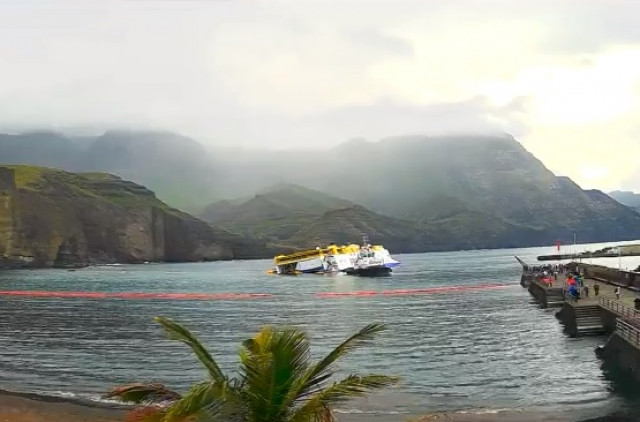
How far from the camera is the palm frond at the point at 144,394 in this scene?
12.9 metres

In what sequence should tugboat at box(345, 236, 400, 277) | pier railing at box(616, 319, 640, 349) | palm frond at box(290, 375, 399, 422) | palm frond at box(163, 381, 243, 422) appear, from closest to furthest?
palm frond at box(163, 381, 243, 422)
palm frond at box(290, 375, 399, 422)
pier railing at box(616, 319, 640, 349)
tugboat at box(345, 236, 400, 277)

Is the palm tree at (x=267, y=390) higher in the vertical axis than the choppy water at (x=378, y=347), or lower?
higher

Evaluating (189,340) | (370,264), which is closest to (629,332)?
(189,340)

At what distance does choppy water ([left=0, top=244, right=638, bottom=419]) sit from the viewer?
37906 mm

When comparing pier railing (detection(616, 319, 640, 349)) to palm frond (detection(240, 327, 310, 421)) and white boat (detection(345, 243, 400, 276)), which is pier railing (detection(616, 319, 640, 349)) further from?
white boat (detection(345, 243, 400, 276))

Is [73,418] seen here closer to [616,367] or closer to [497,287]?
[616,367]

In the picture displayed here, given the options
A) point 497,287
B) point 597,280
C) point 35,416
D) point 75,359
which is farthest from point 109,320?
point 497,287

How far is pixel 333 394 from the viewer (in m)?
12.7

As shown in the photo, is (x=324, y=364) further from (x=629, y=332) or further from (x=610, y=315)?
(x=610, y=315)

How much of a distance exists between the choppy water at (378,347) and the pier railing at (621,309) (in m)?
3.24

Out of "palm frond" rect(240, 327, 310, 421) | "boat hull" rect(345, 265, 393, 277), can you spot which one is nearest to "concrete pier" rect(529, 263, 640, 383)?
"palm frond" rect(240, 327, 310, 421)

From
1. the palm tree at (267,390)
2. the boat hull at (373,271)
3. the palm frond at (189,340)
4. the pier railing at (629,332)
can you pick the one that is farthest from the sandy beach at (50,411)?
the boat hull at (373,271)

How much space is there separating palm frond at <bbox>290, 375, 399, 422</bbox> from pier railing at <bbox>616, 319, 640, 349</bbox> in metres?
29.1

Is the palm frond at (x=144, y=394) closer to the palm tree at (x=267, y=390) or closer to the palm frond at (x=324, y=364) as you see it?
the palm tree at (x=267, y=390)
